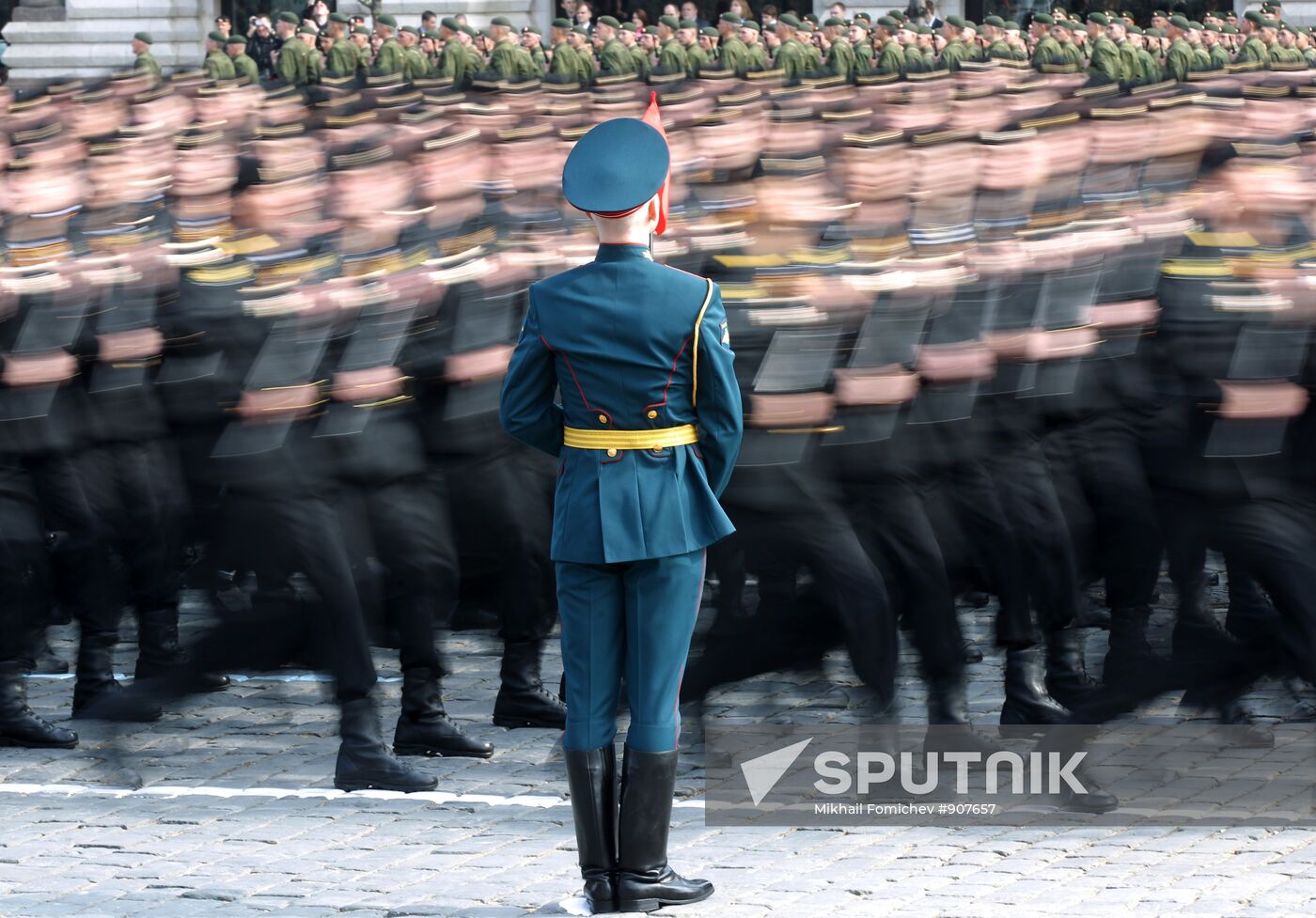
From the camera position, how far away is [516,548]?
6.20 metres

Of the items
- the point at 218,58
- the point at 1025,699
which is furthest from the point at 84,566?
the point at 218,58

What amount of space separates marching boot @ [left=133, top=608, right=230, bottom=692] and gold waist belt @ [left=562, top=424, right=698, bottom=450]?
2.31 metres

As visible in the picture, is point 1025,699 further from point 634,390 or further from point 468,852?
point 634,390

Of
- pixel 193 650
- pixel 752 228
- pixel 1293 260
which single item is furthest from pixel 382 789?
pixel 1293 260

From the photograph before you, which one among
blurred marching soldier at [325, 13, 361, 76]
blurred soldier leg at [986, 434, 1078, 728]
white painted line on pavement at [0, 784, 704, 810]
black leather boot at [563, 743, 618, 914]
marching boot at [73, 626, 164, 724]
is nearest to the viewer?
black leather boot at [563, 743, 618, 914]

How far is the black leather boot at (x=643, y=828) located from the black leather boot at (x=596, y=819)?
25mm

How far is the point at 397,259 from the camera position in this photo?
19.5 ft

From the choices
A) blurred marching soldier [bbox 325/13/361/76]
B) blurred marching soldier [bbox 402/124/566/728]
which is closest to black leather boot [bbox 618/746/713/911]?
blurred marching soldier [bbox 402/124/566/728]

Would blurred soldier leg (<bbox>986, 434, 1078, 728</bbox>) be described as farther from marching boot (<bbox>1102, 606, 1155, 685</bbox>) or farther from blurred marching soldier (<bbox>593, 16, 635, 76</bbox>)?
blurred marching soldier (<bbox>593, 16, 635, 76</bbox>)

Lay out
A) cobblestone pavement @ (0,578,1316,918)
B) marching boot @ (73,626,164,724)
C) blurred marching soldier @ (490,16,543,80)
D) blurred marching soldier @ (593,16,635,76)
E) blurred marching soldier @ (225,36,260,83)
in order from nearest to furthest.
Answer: cobblestone pavement @ (0,578,1316,918) < marching boot @ (73,626,164,724) < blurred marching soldier @ (490,16,543,80) < blurred marching soldier @ (593,16,635,76) < blurred marching soldier @ (225,36,260,83)

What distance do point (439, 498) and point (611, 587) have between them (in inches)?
62.4

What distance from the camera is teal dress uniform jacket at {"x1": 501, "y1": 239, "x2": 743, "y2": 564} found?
441 centimetres

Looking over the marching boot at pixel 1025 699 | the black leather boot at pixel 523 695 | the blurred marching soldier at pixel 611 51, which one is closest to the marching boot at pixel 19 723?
the black leather boot at pixel 523 695

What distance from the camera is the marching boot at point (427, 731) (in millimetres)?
6188
